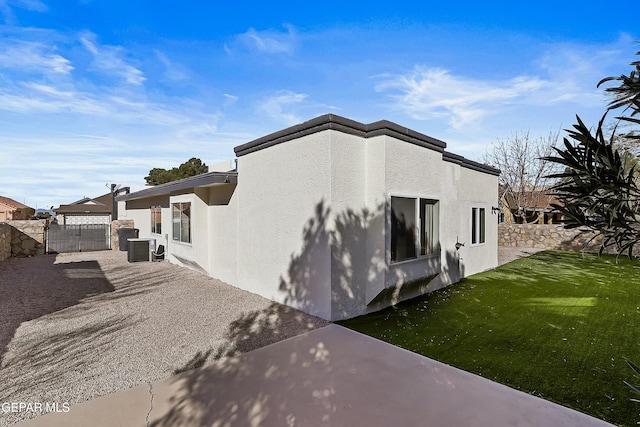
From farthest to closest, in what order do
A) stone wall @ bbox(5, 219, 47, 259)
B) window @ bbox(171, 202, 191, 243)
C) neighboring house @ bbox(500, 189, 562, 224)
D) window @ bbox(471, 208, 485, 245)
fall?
neighboring house @ bbox(500, 189, 562, 224)
stone wall @ bbox(5, 219, 47, 259)
window @ bbox(171, 202, 191, 243)
window @ bbox(471, 208, 485, 245)

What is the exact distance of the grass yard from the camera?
4.54m

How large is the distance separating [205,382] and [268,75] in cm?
1157

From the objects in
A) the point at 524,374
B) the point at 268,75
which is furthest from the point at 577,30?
the point at 268,75

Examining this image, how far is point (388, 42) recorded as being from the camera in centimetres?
1095

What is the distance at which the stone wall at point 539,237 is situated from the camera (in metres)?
21.3

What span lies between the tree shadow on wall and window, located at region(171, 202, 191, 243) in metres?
6.19

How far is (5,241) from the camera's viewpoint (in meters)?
15.9

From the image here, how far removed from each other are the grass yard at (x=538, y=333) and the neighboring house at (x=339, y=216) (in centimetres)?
87

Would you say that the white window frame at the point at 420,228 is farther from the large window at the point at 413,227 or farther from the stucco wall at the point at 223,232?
the stucco wall at the point at 223,232

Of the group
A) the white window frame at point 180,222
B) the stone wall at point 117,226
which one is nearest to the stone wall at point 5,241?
the stone wall at point 117,226

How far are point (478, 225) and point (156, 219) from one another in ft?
52.1

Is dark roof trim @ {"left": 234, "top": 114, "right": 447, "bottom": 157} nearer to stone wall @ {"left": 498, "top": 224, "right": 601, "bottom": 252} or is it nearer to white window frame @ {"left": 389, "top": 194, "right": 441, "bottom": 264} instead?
white window frame @ {"left": 389, "top": 194, "right": 441, "bottom": 264}

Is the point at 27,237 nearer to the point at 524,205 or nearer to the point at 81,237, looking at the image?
the point at 81,237

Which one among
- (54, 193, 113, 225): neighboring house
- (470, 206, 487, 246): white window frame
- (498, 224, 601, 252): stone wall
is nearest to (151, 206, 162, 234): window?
(470, 206, 487, 246): white window frame
